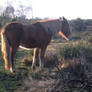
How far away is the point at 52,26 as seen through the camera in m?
8.04

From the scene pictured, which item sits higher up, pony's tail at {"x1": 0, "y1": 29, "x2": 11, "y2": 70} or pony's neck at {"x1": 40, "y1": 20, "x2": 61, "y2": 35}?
pony's neck at {"x1": 40, "y1": 20, "x2": 61, "y2": 35}

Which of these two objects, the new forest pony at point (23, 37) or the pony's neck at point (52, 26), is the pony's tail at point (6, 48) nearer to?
the new forest pony at point (23, 37)

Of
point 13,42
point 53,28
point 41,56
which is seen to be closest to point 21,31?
point 13,42

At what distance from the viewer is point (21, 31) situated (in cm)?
632

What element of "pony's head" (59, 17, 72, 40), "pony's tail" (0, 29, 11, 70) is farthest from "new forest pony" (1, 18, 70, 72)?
"pony's head" (59, 17, 72, 40)

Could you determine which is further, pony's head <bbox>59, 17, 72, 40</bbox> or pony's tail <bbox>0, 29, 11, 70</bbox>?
pony's head <bbox>59, 17, 72, 40</bbox>

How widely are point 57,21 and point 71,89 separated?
4.36 meters

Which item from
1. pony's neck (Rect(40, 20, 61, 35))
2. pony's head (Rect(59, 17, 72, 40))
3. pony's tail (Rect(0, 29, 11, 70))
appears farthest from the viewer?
pony's head (Rect(59, 17, 72, 40))

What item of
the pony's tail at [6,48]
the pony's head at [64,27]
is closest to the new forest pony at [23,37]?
the pony's tail at [6,48]

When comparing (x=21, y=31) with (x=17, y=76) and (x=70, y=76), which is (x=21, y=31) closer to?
(x=17, y=76)

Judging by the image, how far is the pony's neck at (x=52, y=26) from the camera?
302 inches

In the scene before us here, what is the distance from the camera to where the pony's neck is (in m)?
7.66

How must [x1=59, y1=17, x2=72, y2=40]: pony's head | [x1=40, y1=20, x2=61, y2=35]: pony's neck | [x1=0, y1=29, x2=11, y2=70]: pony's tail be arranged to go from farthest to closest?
[x1=59, y1=17, x2=72, y2=40]: pony's head < [x1=40, y1=20, x2=61, y2=35]: pony's neck < [x1=0, y1=29, x2=11, y2=70]: pony's tail

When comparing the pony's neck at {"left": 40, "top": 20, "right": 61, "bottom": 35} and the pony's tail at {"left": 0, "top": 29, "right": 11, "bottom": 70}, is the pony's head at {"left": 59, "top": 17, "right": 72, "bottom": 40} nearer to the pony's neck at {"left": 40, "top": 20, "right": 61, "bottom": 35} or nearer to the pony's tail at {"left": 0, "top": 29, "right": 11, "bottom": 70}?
the pony's neck at {"left": 40, "top": 20, "right": 61, "bottom": 35}
